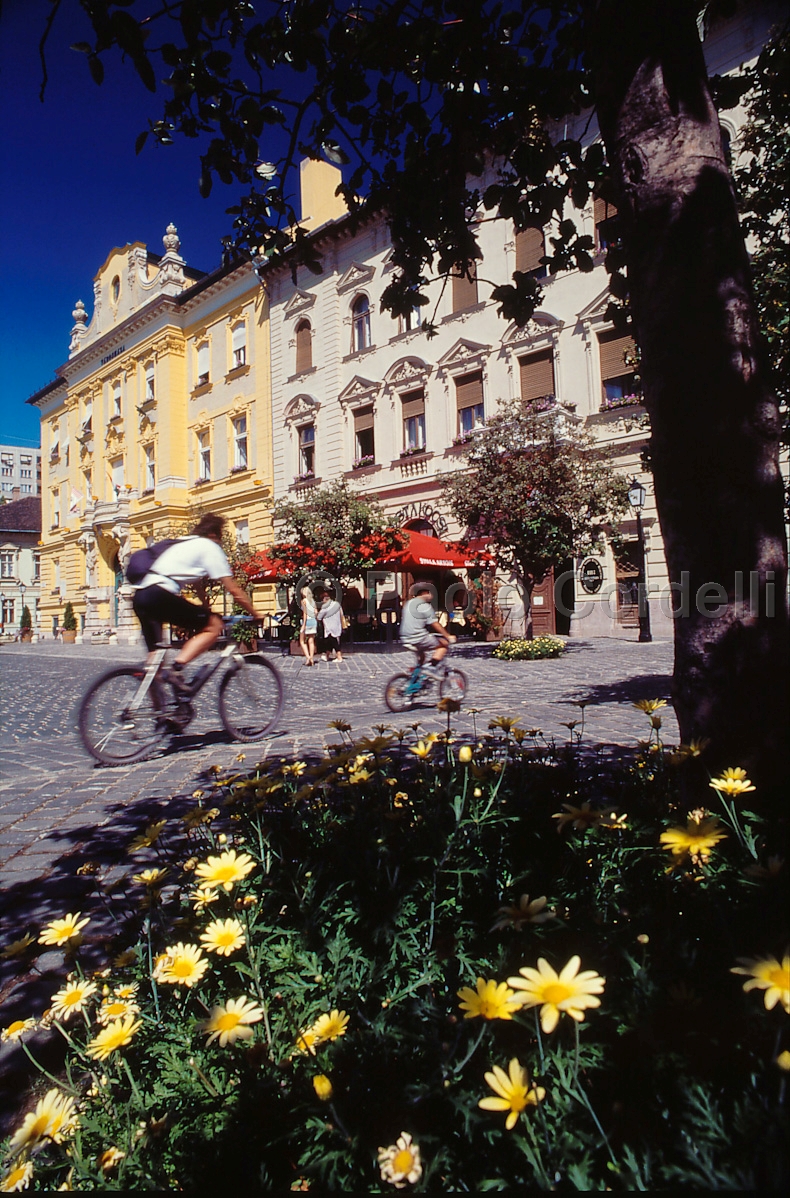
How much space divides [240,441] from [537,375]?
1425 cm

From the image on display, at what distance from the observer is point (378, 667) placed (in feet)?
42.2

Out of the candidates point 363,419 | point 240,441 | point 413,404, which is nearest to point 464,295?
point 413,404

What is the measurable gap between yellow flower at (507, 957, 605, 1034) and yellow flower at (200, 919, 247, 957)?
2.02 feet

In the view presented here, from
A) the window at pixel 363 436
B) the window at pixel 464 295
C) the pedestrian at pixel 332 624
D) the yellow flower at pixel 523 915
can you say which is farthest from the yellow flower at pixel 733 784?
the window at pixel 363 436

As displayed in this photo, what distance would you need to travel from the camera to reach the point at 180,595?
18.1ft

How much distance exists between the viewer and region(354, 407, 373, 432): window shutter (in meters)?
23.5

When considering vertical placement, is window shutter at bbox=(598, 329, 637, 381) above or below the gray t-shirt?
above

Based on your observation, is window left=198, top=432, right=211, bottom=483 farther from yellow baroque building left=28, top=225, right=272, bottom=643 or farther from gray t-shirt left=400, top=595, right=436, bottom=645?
gray t-shirt left=400, top=595, right=436, bottom=645

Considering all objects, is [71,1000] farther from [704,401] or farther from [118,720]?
[118,720]

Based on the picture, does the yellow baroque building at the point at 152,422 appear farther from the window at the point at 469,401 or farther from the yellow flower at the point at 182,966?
the yellow flower at the point at 182,966


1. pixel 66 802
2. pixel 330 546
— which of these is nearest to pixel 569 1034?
pixel 66 802

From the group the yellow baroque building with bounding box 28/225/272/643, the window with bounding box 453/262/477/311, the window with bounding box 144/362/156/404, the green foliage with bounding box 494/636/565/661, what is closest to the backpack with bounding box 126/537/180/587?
the green foliage with bounding box 494/636/565/661

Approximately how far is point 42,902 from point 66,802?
1.78m

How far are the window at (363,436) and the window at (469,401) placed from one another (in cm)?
375
